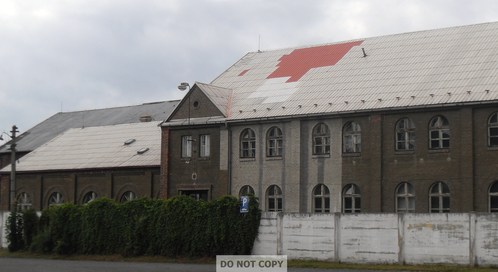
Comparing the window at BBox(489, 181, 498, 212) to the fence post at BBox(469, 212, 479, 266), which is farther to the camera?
the window at BBox(489, 181, 498, 212)

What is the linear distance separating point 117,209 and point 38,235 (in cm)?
537

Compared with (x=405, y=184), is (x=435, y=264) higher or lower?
lower

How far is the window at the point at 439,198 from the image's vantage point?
40.7m

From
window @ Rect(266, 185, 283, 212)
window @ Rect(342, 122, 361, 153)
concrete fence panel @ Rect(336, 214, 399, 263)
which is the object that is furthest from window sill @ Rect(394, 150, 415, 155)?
concrete fence panel @ Rect(336, 214, 399, 263)

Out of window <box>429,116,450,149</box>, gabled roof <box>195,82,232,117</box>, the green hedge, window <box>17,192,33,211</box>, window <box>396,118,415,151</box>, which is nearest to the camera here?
the green hedge

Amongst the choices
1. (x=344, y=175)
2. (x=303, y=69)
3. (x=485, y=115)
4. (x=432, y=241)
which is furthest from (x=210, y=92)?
(x=432, y=241)

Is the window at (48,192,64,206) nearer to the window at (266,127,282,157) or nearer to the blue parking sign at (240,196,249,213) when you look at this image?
the window at (266,127,282,157)

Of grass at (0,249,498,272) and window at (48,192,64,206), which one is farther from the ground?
window at (48,192,64,206)

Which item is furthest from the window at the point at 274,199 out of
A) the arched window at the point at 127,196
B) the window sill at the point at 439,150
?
the arched window at the point at 127,196

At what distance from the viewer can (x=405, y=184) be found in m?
42.2

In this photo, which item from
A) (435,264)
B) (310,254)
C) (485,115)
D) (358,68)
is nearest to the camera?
(435,264)

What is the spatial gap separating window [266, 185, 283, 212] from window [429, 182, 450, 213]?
8660 mm

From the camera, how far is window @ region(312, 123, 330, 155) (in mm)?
44938

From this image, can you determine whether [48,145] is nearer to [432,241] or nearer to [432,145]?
[432,145]
